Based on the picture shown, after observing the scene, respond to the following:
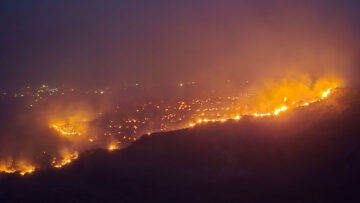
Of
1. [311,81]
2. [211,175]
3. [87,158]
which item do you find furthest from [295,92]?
[87,158]

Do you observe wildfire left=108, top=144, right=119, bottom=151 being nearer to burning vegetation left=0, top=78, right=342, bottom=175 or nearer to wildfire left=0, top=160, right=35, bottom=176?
burning vegetation left=0, top=78, right=342, bottom=175

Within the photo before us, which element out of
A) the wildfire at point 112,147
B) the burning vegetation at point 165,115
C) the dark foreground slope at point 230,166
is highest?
the burning vegetation at point 165,115

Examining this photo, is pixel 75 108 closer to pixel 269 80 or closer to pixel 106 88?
pixel 106 88

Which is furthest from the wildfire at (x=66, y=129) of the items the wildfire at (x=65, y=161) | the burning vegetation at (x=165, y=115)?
the wildfire at (x=65, y=161)

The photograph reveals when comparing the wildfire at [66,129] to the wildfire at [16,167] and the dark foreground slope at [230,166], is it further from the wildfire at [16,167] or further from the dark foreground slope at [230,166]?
the dark foreground slope at [230,166]

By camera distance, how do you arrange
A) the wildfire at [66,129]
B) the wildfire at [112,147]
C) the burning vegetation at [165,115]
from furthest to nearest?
the wildfire at [66,129] → the burning vegetation at [165,115] → the wildfire at [112,147]

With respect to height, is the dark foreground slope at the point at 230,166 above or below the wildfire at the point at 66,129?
below
